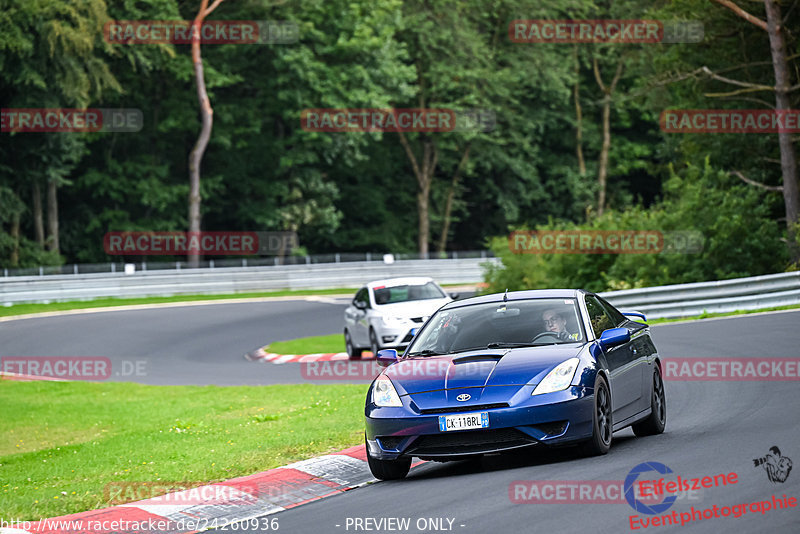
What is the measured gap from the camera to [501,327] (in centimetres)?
1002

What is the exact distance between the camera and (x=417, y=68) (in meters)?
63.5

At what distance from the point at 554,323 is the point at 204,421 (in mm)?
6524

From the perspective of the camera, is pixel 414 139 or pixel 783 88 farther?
pixel 414 139

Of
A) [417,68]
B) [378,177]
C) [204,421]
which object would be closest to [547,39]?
[417,68]

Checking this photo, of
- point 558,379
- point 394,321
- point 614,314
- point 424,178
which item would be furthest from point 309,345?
point 424,178

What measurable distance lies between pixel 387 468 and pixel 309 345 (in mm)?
19360

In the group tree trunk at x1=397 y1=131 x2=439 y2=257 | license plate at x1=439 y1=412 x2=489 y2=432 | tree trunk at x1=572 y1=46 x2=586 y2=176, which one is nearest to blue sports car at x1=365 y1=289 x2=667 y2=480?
license plate at x1=439 y1=412 x2=489 y2=432

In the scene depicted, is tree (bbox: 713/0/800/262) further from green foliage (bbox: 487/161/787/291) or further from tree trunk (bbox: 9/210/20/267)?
tree trunk (bbox: 9/210/20/267)

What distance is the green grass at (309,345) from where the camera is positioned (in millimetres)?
27281

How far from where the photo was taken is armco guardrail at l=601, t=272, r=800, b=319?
24344 millimetres

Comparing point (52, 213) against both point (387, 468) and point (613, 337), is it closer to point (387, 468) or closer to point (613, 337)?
point (387, 468)

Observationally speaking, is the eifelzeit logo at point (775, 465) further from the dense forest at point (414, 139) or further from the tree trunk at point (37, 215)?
the tree trunk at point (37, 215)

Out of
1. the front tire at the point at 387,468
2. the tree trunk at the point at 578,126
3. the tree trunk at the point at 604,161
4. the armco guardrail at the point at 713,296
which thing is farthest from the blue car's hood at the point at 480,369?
the tree trunk at the point at 578,126

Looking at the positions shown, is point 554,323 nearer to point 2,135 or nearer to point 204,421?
point 204,421
